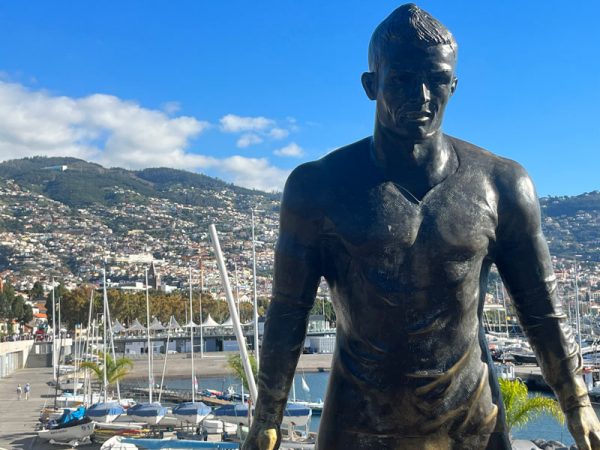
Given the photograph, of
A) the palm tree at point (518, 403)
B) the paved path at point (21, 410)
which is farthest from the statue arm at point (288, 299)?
the paved path at point (21, 410)

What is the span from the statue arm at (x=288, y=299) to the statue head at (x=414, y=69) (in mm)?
403

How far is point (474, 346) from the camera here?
103 inches

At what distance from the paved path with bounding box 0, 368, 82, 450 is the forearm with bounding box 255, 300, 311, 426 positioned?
2399 centimetres


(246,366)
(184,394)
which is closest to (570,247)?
(184,394)

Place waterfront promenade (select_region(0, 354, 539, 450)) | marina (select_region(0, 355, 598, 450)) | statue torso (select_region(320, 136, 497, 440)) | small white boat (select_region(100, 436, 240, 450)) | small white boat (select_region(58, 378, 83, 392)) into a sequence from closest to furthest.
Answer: statue torso (select_region(320, 136, 497, 440))
small white boat (select_region(100, 436, 240, 450))
waterfront promenade (select_region(0, 354, 539, 450))
marina (select_region(0, 355, 598, 450))
small white boat (select_region(58, 378, 83, 392))

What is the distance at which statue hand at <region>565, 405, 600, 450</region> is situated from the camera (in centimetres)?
255

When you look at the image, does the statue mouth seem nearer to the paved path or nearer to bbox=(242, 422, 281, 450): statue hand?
bbox=(242, 422, 281, 450): statue hand

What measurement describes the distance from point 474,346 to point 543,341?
252 mm

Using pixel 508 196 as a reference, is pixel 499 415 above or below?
below

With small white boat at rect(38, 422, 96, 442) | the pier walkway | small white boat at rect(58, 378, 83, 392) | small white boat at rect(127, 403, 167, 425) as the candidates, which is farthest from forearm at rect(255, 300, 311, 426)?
small white boat at rect(58, 378, 83, 392)

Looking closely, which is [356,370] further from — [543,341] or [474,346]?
[543,341]

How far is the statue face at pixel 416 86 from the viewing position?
99.3 inches

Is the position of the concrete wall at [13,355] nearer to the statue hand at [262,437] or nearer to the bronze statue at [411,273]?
the statue hand at [262,437]

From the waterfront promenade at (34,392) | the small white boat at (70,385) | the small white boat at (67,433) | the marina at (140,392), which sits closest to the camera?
the small white boat at (67,433)
